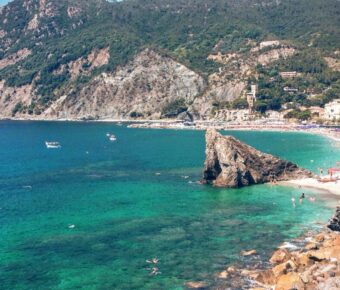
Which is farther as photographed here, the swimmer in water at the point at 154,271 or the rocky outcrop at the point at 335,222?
the rocky outcrop at the point at 335,222

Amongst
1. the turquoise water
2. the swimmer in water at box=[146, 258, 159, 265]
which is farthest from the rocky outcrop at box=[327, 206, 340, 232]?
the swimmer in water at box=[146, 258, 159, 265]

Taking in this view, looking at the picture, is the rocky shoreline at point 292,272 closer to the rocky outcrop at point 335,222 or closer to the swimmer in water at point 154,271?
the swimmer in water at point 154,271

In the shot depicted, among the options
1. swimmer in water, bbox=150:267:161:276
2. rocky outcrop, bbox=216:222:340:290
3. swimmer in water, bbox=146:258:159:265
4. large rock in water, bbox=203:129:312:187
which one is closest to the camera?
rocky outcrop, bbox=216:222:340:290

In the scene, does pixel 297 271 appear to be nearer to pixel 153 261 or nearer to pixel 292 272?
pixel 292 272

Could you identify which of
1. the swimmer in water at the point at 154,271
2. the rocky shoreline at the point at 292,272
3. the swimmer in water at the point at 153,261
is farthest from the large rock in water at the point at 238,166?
the swimmer in water at the point at 154,271

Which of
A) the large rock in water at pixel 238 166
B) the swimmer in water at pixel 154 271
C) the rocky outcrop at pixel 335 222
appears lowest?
the swimmer in water at pixel 154 271

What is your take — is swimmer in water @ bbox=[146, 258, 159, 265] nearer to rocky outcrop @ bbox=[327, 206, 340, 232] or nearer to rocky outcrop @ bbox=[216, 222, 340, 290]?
rocky outcrop @ bbox=[216, 222, 340, 290]
